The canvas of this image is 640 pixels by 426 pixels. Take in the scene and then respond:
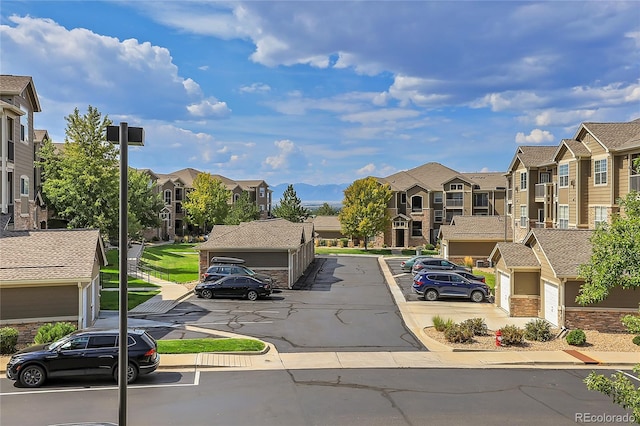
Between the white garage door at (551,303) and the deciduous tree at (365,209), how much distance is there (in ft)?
126

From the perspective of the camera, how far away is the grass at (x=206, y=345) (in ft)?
63.1

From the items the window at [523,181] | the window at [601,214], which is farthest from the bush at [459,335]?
the window at [523,181]

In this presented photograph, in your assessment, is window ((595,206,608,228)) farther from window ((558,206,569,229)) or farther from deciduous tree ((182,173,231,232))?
deciduous tree ((182,173,231,232))

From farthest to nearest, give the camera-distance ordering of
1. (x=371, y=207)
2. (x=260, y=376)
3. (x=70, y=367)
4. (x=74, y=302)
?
1. (x=371, y=207)
2. (x=74, y=302)
3. (x=260, y=376)
4. (x=70, y=367)

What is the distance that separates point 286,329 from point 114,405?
35.1 ft

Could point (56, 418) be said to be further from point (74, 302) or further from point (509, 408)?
point (509, 408)

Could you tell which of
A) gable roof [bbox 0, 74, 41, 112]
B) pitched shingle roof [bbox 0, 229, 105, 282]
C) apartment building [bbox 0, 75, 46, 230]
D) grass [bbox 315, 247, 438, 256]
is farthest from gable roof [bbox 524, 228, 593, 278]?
grass [bbox 315, 247, 438, 256]

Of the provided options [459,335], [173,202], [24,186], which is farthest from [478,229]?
[173,202]

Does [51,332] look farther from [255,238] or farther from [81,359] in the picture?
[255,238]

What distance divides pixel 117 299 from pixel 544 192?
116ft

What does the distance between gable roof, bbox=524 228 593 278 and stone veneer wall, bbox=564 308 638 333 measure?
1.75m

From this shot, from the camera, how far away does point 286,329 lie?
23.8 meters

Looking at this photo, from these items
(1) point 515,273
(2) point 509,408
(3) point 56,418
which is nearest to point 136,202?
(1) point 515,273

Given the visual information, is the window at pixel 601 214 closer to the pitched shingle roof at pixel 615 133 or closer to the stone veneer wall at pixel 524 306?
the pitched shingle roof at pixel 615 133
